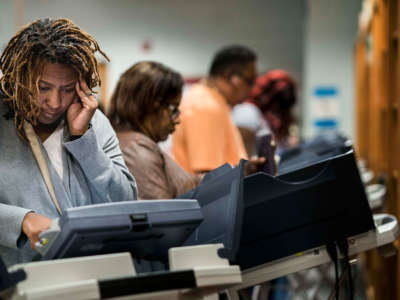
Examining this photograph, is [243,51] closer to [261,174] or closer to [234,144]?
[234,144]

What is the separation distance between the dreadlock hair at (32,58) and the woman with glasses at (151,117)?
0.47m

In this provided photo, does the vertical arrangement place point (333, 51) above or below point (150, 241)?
below

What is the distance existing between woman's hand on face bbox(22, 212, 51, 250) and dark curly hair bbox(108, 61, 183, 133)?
2.06ft

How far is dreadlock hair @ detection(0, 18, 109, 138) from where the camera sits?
4.33 feet

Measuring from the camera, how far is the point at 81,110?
4.50 ft

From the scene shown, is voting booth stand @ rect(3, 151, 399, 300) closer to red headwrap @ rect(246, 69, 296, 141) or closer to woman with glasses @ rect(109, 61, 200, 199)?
woman with glasses @ rect(109, 61, 200, 199)

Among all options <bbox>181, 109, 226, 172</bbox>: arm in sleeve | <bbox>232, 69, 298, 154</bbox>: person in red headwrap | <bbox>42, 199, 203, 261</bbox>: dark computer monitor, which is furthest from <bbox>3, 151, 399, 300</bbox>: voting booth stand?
<bbox>232, 69, 298, 154</bbox>: person in red headwrap

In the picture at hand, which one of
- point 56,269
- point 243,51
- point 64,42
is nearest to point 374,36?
point 243,51

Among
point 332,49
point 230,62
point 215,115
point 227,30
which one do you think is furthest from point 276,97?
point 227,30

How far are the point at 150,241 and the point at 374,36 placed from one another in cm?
284

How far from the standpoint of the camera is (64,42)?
1.35m

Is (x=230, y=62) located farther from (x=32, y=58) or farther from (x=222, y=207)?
(x=32, y=58)

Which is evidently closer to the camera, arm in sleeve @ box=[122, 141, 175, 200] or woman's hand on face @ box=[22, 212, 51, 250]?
woman's hand on face @ box=[22, 212, 51, 250]

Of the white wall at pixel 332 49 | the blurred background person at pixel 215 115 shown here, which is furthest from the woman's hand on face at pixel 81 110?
the white wall at pixel 332 49
